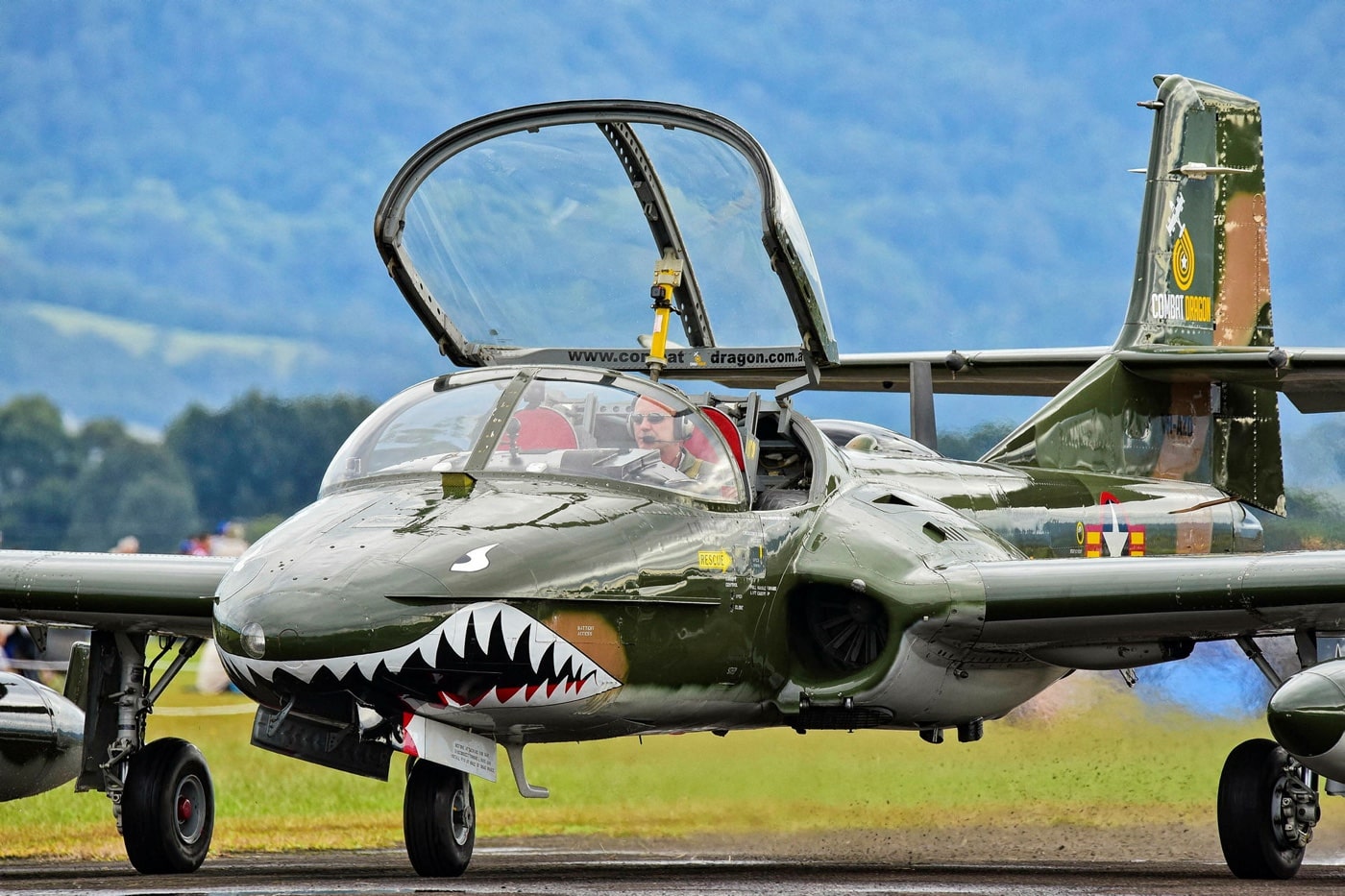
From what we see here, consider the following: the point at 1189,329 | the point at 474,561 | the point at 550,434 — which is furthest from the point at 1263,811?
the point at 474,561

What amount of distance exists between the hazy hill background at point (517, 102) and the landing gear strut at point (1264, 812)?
176 ft

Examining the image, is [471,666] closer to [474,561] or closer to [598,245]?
[474,561]

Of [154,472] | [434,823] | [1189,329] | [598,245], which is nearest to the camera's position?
[434,823]

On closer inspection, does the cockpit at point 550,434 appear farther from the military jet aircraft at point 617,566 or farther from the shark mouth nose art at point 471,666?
the shark mouth nose art at point 471,666

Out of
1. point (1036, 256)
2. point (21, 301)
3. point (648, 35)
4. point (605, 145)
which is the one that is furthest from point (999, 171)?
point (605, 145)

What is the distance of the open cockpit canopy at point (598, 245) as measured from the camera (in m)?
9.67

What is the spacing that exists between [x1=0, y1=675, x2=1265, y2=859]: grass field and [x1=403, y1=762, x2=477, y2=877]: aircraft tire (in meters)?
3.77

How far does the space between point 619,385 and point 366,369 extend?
73.1 m

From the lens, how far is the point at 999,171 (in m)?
89.2

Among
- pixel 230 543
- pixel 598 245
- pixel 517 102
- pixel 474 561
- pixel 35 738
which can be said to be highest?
pixel 517 102

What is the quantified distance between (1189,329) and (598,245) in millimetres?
6195

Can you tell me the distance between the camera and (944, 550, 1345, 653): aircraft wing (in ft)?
30.0

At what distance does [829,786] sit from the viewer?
13797mm

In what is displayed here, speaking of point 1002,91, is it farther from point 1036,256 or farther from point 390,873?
point 390,873
